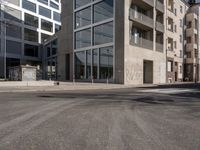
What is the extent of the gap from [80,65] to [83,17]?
7.89 metres

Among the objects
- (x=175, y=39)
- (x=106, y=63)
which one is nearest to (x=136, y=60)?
(x=106, y=63)

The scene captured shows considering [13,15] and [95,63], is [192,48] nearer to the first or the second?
[95,63]

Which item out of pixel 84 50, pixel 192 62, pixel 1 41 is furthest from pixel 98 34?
pixel 1 41

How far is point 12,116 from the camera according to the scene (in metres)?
7.99

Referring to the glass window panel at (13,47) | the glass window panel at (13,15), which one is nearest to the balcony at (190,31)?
the glass window panel at (13,15)

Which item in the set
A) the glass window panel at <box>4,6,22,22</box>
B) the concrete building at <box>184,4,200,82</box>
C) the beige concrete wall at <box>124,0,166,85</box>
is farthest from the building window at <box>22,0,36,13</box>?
the concrete building at <box>184,4,200,82</box>

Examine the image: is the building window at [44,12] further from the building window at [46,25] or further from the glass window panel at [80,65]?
the glass window panel at [80,65]

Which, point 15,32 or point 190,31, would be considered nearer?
point 190,31

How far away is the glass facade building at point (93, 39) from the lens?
34750mm

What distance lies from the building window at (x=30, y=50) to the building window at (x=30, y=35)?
186 centimetres

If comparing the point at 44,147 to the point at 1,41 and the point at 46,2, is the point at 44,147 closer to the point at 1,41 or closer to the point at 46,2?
the point at 1,41

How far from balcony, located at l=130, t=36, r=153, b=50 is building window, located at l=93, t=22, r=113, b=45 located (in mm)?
3145

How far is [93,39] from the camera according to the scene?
1484 inches

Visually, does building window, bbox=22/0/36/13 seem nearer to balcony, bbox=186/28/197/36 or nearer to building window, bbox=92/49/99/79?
building window, bbox=92/49/99/79
